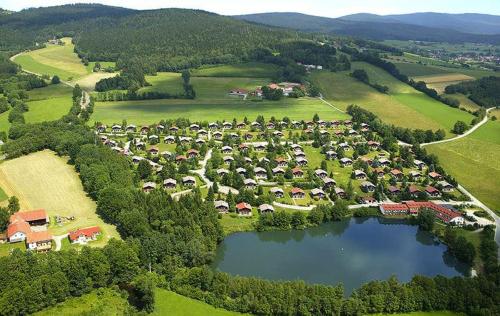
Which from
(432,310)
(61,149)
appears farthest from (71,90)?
(432,310)

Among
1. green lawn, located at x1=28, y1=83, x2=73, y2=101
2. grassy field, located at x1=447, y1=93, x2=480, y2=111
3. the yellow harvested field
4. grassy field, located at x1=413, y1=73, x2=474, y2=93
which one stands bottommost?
grassy field, located at x1=447, y1=93, x2=480, y2=111

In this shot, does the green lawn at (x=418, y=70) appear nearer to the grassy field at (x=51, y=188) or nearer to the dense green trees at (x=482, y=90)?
the dense green trees at (x=482, y=90)

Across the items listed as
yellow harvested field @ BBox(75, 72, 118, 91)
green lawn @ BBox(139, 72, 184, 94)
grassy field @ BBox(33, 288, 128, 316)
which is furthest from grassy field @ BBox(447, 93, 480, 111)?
grassy field @ BBox(33, 288, 128, 316)

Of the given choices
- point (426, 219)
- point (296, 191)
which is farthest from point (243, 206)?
point (426, 219)

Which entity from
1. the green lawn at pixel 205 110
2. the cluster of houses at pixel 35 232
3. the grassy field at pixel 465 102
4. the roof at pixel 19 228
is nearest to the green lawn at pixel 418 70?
the grassy field at pixel 465 102

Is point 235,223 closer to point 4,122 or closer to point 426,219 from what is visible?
point 426,219

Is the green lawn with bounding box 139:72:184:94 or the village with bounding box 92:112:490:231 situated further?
the green lawn with bounding box 139:72:184:94

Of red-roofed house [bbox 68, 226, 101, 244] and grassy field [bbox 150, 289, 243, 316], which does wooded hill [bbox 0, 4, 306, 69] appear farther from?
grassy field [bbox 150, 289, 243, 316]
